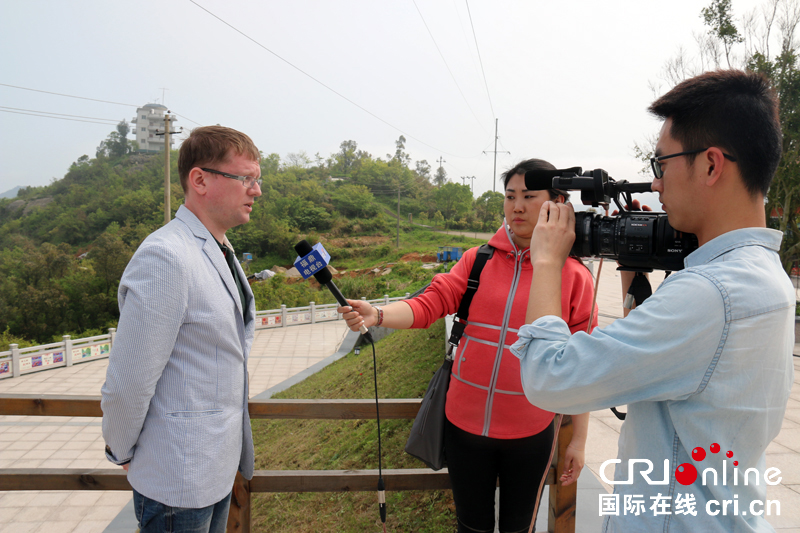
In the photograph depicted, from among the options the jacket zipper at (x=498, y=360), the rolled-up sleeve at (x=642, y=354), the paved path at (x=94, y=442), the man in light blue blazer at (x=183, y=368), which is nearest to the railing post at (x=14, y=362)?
the paved path at (x=94, y=442)

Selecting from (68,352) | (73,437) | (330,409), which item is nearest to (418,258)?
(68,352)

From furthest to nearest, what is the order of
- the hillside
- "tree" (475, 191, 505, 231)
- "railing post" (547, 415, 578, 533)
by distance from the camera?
1. "tree" (475, 191, 505, 231)
2. the hillside
3. "railing post" (547, 415, 578, 533)

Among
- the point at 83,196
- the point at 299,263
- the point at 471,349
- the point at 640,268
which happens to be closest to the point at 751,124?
the point at 640,268

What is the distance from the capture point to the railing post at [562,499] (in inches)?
72.4

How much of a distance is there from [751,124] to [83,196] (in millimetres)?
64916

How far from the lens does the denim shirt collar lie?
824 millimetres

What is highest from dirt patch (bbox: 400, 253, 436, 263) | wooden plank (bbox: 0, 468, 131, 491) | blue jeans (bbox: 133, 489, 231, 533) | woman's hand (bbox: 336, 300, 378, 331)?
woman's hand (bbox: 336, 300, 378, 331)

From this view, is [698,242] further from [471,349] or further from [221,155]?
[221,155]

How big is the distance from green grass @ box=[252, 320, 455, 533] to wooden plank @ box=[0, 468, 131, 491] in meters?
1.68

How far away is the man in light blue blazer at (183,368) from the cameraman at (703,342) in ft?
2.78

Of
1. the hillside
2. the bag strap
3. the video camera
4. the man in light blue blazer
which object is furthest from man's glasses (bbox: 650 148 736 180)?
the hillside

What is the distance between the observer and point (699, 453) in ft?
2.64

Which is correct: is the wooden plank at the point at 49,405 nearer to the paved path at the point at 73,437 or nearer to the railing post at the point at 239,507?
the railing post at the point at 239,507

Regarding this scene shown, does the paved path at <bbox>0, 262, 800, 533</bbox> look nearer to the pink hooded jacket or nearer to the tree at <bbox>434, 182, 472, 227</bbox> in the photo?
the pink hooded jacket
